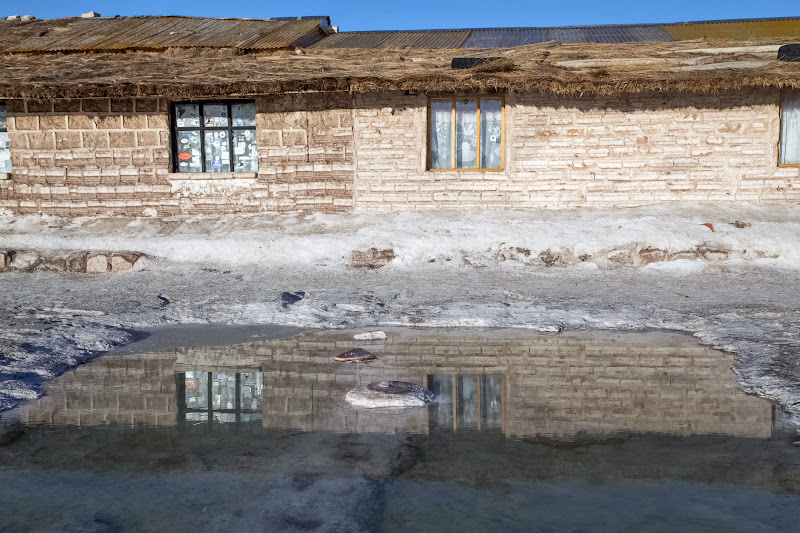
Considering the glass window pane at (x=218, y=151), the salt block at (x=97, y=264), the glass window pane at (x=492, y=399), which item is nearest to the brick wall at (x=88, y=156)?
the glass window pane at (x=218, y=151)

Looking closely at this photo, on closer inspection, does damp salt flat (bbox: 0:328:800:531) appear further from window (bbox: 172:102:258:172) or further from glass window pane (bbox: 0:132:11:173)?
glass window pane (bbox: 0:132:11:173)

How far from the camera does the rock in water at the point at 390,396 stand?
4.31m

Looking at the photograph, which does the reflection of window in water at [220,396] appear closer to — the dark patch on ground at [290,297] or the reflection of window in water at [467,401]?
the reflection of window in water at [467,401]

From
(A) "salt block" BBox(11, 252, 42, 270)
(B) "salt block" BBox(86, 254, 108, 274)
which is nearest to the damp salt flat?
(B) "salt block" BBox(86, 254, 108, 274)

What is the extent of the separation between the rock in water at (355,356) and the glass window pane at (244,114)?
7.46 meters

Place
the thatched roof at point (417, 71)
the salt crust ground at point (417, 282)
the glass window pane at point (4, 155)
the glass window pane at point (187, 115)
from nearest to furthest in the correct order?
the salt crust ground at point (417, 282), the thatched roof at point (417, 71), the glass window pane at point (187, 115), the glass window pane at point (4, 155)

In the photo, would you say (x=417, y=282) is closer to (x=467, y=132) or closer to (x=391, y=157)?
(x=391, y=157)

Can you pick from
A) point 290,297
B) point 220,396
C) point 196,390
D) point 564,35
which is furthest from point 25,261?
A: point 564,35

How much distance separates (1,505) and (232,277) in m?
6.41

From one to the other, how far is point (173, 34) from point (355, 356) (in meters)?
11.3

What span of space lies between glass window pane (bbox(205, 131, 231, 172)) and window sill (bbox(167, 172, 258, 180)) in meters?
0.20

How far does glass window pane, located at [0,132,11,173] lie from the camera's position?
489 inches

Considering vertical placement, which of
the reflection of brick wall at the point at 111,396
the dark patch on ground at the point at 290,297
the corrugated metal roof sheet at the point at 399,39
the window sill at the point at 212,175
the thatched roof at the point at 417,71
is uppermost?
the corrugated metal roof sheet at the point at 399,39

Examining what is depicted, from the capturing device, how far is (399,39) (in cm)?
1512
